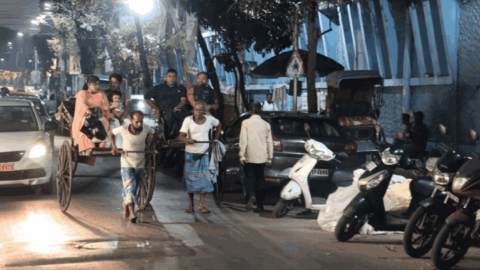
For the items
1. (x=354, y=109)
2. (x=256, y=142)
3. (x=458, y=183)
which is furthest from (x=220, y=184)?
(x=354, y=109)

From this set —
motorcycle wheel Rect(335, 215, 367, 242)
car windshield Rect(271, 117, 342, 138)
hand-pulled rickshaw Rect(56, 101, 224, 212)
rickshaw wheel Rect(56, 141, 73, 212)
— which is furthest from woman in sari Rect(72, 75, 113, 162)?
motorcycle wheel Rect(335, 215, 367, 242)

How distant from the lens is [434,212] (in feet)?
21.0

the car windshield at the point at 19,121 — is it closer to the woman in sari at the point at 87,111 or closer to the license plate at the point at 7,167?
the license plate at the point at 7,167

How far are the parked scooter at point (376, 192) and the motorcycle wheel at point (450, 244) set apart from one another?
3.50 ft

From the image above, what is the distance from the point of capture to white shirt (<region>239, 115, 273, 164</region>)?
9664 mm

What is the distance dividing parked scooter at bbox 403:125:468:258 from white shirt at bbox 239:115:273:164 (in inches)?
139

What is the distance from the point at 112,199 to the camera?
404 inches

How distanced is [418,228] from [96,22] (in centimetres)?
4365

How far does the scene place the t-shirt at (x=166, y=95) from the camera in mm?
12422

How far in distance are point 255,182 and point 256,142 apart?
69 cm

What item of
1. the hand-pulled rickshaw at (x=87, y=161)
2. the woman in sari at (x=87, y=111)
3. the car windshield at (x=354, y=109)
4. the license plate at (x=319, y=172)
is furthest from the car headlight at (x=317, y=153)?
the car windshield at (x=354, y=109)

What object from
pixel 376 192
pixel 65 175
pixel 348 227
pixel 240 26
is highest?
pixel 240 26

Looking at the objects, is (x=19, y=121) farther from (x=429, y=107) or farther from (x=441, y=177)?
(x=429, y=107)

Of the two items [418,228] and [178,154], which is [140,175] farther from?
[178,154]
